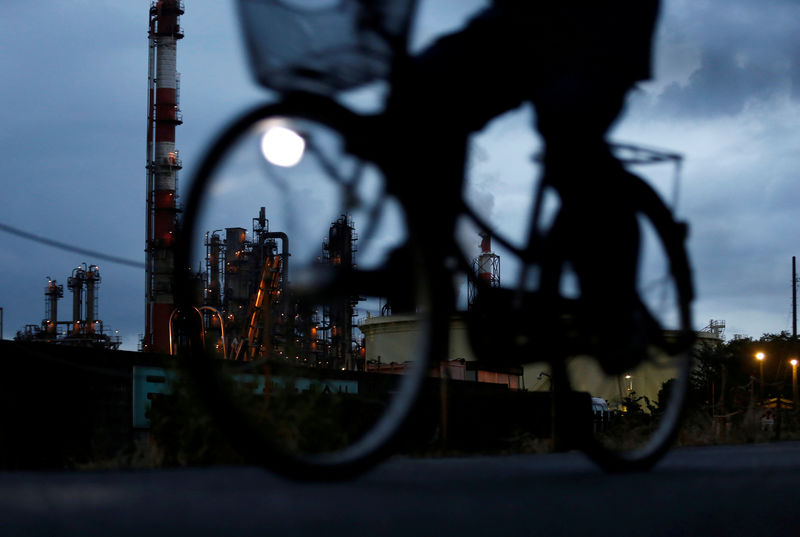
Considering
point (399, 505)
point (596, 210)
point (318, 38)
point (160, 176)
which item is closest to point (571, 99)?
point (596, 210)

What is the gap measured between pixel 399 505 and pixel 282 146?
0.82m

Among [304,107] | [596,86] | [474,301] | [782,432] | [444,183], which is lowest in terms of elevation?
[782,432]

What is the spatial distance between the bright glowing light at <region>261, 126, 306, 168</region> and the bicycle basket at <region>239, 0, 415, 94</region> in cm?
9

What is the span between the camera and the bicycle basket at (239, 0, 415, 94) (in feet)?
5.89

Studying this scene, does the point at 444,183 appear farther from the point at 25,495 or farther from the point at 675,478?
the point at 25,495

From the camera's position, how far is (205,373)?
1688 millimetres

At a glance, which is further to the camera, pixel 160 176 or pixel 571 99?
pixel 160 176

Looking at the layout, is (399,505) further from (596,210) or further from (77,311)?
(77,311)

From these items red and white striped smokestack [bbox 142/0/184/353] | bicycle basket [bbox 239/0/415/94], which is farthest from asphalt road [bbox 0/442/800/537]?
red and white striped smokestack [bbox 142/0/184/353]

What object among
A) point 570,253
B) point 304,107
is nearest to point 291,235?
point 304,107

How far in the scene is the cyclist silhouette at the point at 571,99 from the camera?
1.96 metres

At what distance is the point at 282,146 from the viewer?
1.84 meters

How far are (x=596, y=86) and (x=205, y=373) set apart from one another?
1.19 metres

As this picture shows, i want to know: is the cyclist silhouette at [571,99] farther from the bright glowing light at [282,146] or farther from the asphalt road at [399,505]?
the asphalt road at [399,505]
